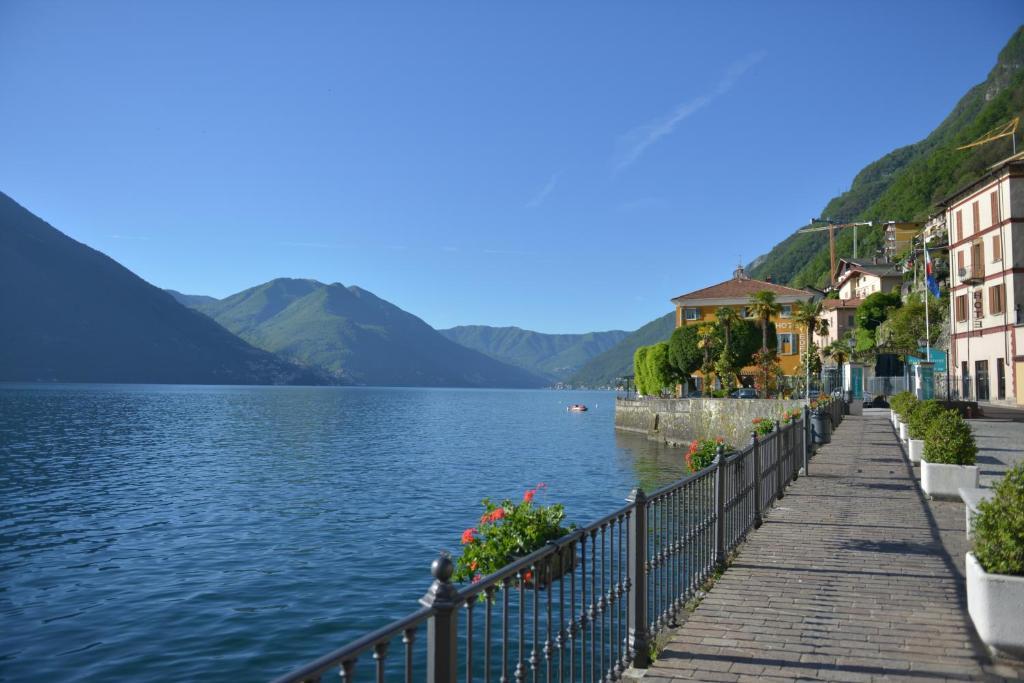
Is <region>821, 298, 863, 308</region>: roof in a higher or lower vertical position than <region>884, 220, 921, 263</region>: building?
lower

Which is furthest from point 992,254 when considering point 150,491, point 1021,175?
point 150,491

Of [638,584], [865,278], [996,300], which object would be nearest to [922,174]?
[865,278]

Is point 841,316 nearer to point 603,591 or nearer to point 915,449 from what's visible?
point 915,449

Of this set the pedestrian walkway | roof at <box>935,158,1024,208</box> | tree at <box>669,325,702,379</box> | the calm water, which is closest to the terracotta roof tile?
tree at <box>669,325,702,379</box>

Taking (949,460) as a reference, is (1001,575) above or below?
below

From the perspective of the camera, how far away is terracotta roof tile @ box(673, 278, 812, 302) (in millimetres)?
71312

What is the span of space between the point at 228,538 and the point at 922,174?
120m

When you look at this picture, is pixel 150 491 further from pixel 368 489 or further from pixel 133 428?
pixel 133 428

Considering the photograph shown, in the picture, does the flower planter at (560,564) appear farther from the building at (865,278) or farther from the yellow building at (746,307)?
the building at (865,278)

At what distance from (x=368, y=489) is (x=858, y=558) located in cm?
2272

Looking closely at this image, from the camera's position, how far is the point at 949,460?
1316 cm

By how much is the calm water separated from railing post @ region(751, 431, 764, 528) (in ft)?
22.4

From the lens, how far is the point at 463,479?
3291cm

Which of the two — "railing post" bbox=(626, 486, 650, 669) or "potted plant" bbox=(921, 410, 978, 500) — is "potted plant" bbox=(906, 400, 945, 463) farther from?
"railing post" bbox=(626, 486, 650, 669)
